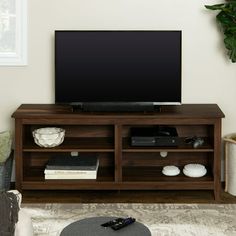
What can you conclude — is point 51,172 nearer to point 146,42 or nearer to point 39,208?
point 39,208

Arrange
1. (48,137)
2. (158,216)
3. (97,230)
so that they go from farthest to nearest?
(48,137) < (158,216) < (97,230)

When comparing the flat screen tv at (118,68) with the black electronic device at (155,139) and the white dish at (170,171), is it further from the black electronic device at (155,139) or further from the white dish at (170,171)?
the white dish at (170,171)

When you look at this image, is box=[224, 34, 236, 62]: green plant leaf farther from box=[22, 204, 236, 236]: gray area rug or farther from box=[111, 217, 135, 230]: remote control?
box=[111, 217, 135, 230]: remote control

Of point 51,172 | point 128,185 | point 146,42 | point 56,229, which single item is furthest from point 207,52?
point 56,229

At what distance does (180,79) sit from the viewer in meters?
4.61

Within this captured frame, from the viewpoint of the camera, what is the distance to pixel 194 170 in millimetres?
4605

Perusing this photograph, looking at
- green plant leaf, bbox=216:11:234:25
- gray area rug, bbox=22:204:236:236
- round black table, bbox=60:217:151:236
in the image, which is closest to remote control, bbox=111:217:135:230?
round black table, bbox=60:217:151:236

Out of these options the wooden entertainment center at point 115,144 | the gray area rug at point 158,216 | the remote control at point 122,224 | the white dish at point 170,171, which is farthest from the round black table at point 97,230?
the white dish at point 170,171

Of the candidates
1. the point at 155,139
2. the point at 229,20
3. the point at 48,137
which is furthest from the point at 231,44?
the point at 48,137

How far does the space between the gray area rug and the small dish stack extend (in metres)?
0.30

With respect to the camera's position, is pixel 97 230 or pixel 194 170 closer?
pixel 97 230

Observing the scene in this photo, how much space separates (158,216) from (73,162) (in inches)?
33.3

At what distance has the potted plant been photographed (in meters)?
4.55

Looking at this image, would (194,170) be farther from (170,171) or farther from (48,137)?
(48,137)
